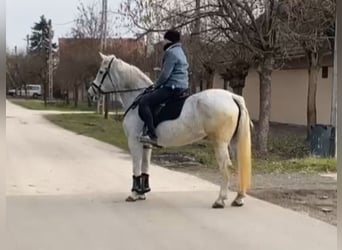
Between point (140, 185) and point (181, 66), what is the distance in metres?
1.39

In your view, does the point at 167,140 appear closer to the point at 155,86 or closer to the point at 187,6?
the point at 155,86

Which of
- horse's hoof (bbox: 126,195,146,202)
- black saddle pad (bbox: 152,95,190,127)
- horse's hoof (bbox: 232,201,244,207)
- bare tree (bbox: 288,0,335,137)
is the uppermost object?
bare tree (bbox: 288,0,335,137)

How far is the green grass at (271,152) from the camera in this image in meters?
10.4

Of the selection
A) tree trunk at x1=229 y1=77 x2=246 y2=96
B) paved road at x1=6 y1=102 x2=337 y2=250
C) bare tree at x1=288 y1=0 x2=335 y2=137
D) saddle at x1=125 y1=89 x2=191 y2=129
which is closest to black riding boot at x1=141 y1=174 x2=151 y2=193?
paved road at x1=6 y1=102 x2=337 y2=250

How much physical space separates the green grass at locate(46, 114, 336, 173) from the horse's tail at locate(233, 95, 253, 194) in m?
3.52

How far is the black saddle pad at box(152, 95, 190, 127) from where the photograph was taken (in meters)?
6.83

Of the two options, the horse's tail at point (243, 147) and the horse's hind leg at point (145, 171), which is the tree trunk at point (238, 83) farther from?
the horse's tail at point (243, 147)

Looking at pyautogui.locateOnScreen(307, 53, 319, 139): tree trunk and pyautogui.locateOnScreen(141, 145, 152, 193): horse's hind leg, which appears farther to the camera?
pyautogui.locateOnScreen(307, 53, 319, 139): tree trunk

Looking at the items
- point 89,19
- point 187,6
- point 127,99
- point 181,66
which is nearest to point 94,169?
point 127,99

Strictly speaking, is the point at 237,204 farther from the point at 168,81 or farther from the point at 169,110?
the point at 168,81

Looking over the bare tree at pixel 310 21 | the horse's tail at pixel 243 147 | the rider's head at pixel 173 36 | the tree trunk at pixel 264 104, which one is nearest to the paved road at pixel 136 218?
the horse's tail at pixel 243 147

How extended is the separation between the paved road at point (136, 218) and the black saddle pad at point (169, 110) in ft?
2.95

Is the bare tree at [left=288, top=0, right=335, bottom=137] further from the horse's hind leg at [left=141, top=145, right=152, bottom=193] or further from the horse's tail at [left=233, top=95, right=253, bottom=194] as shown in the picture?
the horse's hind leg at [left=141, top=145, right=152, bottom=193]

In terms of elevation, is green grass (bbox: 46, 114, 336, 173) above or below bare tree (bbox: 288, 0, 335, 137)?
below
